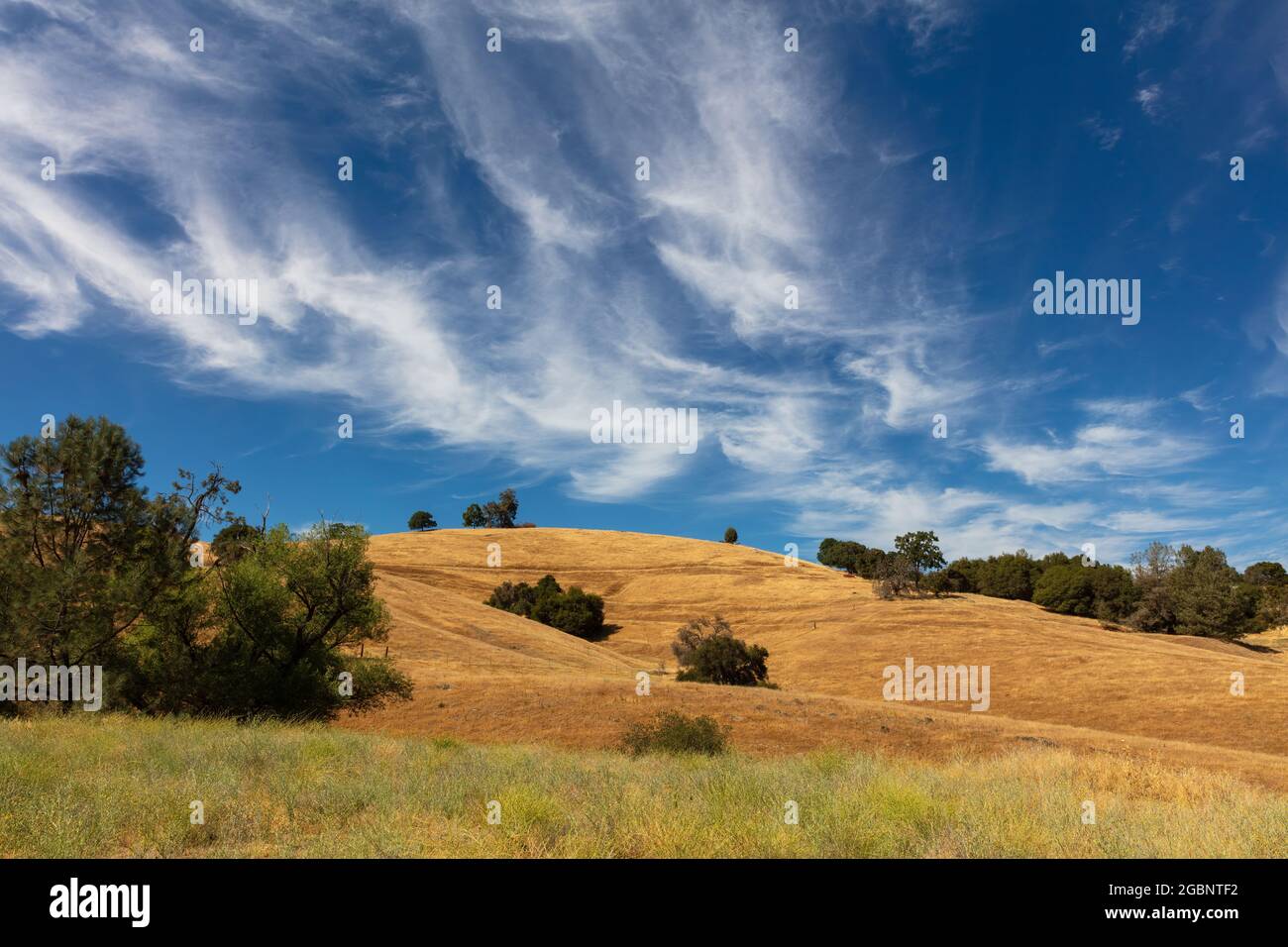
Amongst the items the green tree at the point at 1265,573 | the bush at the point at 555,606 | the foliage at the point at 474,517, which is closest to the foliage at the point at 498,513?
the foliage at the point at 474,517

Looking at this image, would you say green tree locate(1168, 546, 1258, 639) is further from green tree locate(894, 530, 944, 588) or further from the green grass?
the green grass

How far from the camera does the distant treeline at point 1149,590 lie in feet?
232

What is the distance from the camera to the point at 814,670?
51812 mm

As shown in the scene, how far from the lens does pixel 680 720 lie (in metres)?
21.4

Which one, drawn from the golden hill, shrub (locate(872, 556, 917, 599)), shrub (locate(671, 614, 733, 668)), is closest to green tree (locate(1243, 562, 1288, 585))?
the golden hill

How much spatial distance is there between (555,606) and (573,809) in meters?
65.2

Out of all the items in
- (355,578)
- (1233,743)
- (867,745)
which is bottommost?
(1233,743)

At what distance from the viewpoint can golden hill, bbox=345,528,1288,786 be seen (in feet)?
79.4
